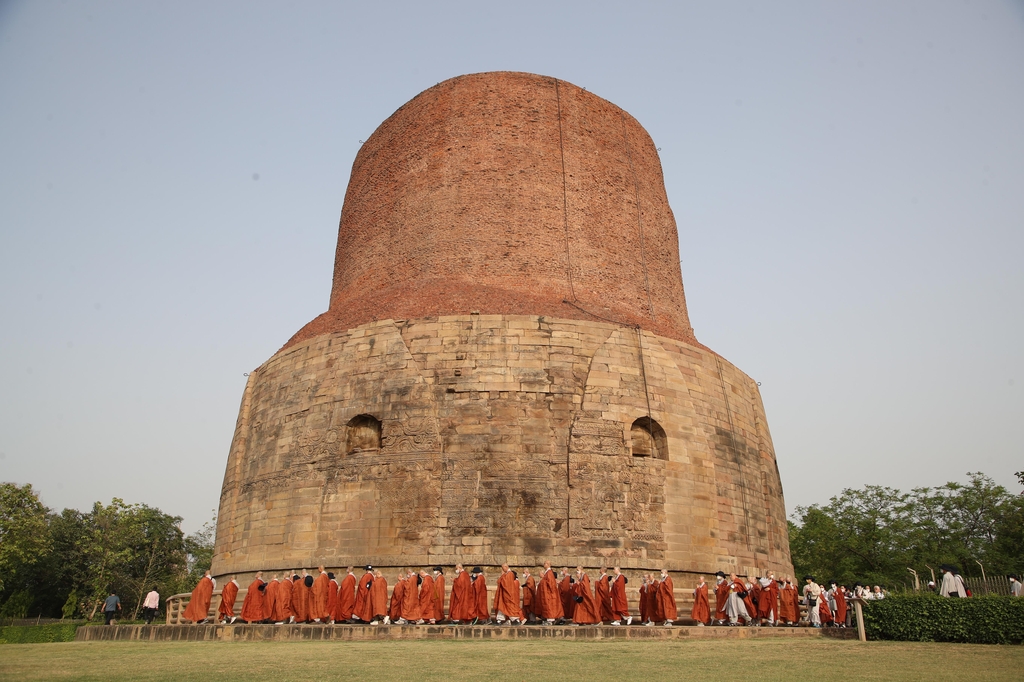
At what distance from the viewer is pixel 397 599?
11.5 metres

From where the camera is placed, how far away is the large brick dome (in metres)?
15.3

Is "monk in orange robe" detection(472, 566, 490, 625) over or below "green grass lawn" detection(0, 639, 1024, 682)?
over

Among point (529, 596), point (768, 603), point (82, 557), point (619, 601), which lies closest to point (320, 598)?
point (529, 596)

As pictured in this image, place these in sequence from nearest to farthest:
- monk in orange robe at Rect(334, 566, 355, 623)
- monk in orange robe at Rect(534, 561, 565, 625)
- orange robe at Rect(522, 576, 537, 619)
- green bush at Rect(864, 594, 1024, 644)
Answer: green bush at Rect(864, 594, 1024, 644)
monk in orange robe at Rect(534, 561, 565, 625)
orange robe at Rect(522, 576, 537, 619)
monk in orange robe at Rect(334, 566, 355, 623)

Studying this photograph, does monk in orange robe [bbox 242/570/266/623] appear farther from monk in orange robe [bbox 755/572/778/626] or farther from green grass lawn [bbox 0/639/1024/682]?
monk in orange robe [bbox 755/572/778/626]

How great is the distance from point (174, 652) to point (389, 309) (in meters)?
7.50

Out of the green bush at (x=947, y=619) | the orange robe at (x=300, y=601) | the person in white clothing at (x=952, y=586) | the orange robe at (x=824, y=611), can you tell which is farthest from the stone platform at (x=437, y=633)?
the person in white clothing at (x=952, y=586)

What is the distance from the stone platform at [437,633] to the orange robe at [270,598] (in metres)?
1.23

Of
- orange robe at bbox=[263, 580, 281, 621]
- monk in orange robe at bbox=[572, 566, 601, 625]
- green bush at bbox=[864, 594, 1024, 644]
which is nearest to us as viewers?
green bush at bbox=[864, 594, 1024, 644]

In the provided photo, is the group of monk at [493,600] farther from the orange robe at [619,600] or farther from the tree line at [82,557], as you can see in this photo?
the tree line at [82,557]

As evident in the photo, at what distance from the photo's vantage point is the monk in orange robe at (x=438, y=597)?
37.4 feet

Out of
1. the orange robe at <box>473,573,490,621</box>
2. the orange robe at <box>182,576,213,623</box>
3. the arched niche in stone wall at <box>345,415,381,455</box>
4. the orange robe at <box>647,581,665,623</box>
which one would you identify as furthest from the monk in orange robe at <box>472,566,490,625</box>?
the orange robe at <box>182,576,213,623</box>

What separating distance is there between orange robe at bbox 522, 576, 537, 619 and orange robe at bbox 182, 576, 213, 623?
5548 millimetres

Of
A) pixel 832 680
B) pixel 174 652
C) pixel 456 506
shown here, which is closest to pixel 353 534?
pixel 456 506
